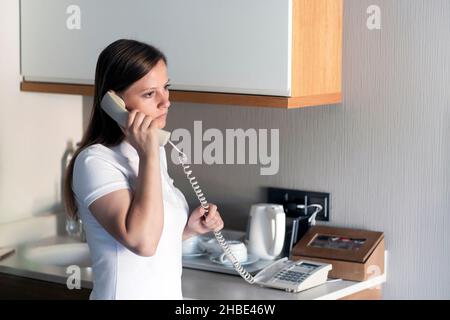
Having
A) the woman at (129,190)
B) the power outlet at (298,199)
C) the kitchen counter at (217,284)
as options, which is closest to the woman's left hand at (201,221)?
the woman at (129,190)

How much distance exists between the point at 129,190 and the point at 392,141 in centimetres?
101

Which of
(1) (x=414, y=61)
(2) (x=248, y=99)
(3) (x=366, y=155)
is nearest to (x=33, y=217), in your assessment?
(2) (x=248, y=99)

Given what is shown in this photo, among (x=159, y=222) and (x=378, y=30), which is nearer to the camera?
(x=159, y=222)

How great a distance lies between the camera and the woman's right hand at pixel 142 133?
5.85ft

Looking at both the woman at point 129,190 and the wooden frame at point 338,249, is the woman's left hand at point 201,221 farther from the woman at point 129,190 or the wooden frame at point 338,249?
the wooden frame at point 338,249

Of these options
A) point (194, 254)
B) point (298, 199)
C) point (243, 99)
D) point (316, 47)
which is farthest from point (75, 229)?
point (316, 47)

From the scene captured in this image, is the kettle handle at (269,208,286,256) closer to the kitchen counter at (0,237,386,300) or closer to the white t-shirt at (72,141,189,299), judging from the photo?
the kitchen counter at (0,237,386,300)

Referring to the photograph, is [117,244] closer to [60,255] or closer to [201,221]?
[201,221]

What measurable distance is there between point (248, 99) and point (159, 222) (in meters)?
0.71

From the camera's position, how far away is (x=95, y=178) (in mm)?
1794
